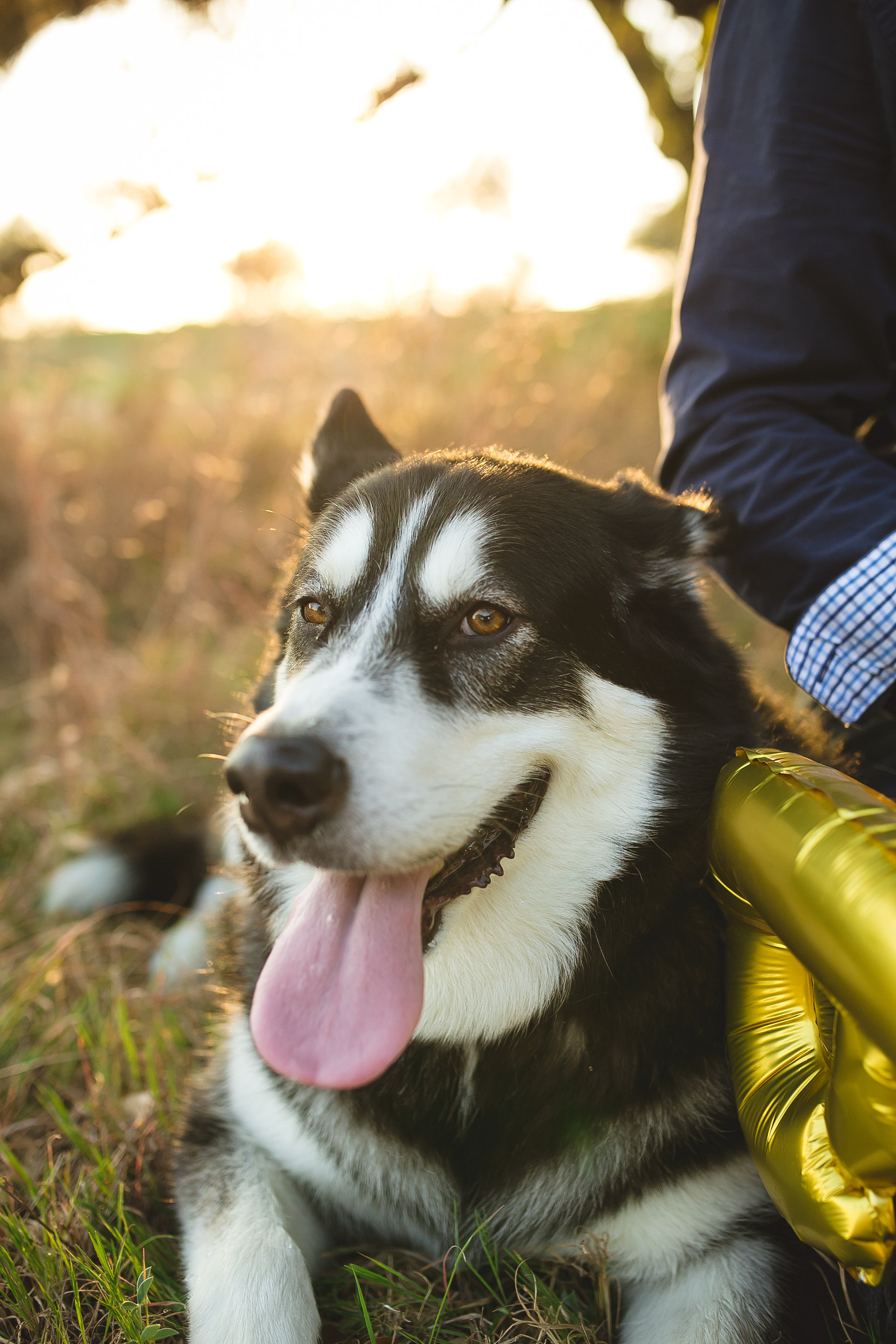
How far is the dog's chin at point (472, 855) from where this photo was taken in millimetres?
1585

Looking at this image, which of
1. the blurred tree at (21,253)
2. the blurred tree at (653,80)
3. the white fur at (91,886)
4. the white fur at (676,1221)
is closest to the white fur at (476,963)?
the white fur at (676,1221)

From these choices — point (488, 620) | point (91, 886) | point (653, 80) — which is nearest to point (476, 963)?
point (488, 620)

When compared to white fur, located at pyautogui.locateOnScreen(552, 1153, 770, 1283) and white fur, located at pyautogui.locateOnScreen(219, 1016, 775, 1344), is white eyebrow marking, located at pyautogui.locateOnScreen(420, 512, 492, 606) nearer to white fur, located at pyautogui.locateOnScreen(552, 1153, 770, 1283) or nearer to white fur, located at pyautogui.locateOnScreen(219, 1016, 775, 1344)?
white fur, located at pyautogui.locateOnScreen(219, 1016, 775, 1344)

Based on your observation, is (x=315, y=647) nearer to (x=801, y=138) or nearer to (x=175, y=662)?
(x=801, y=138)

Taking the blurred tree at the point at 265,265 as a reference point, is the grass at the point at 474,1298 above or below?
below

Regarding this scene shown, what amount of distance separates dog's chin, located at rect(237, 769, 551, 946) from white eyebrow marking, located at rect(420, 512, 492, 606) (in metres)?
0.43

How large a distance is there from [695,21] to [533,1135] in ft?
12.0

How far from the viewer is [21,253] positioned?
4.07m

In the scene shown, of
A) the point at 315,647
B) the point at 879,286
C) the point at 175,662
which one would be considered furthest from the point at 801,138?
the point at 175,662

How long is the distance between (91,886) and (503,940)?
6.87ft

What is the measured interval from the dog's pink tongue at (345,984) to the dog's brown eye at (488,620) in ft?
1.73

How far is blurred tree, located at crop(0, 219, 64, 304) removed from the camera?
4.02 m

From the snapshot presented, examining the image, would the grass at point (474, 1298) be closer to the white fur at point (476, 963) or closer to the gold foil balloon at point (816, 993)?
the white fur at point (476, 963)

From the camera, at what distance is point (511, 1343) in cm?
158
